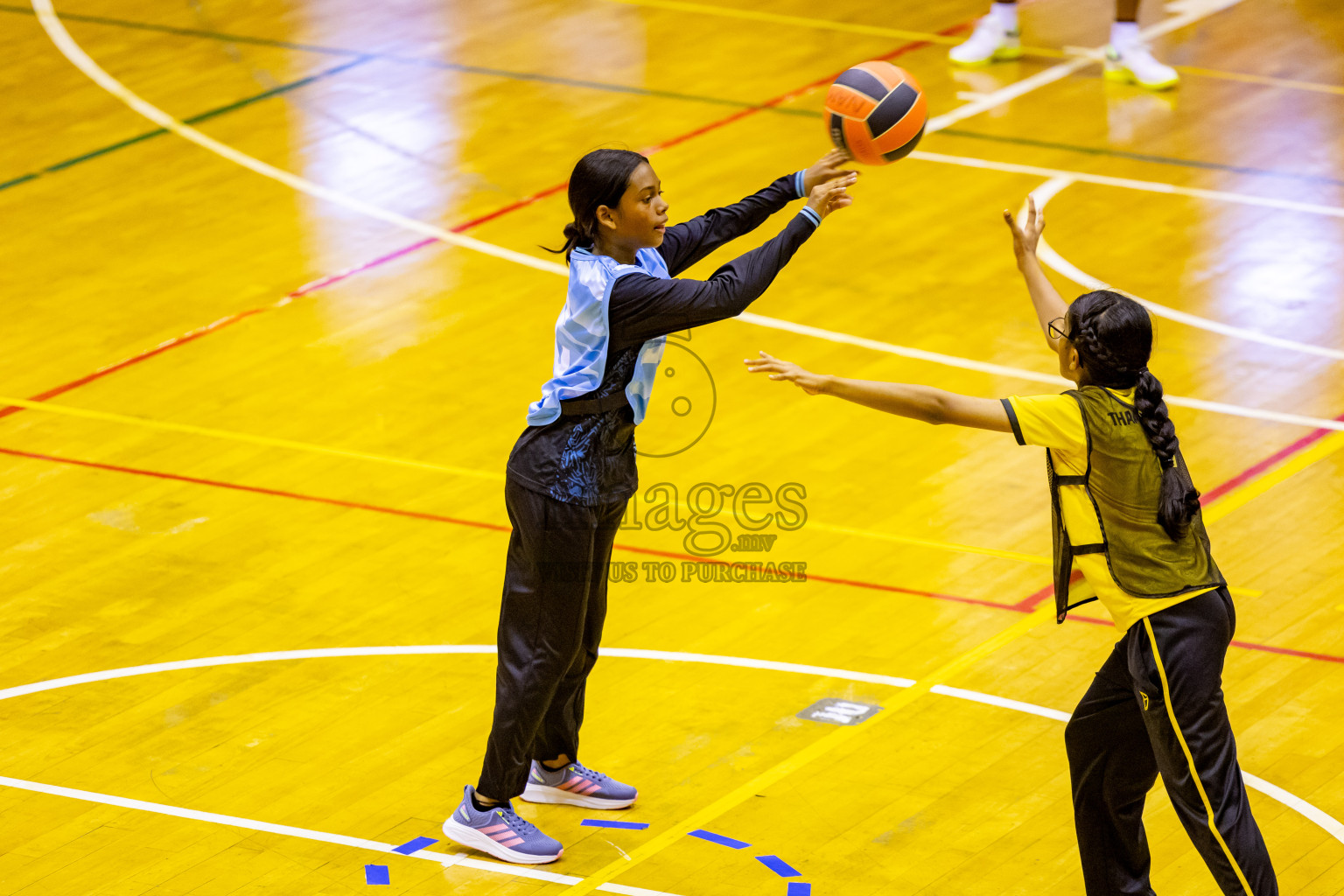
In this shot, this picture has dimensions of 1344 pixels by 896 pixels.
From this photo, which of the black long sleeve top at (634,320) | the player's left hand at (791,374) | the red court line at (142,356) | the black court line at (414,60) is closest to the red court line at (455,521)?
the red court line at (142,356)

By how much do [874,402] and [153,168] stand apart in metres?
7.93

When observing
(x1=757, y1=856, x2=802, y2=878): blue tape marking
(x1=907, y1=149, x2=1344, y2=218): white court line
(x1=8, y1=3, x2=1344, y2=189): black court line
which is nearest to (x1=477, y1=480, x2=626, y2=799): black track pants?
(x1=757, y1=856, x2=802, y2=878): blue tape marking

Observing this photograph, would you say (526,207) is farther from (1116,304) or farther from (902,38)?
(1116,304)

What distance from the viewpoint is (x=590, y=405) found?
18.0 ft

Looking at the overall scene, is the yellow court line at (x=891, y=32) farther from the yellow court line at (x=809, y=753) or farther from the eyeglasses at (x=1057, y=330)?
the eyeglasses at (x=1057, y=330)

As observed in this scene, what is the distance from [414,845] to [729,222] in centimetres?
208

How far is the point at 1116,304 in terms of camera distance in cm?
479

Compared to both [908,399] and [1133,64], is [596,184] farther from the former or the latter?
[1133,64]

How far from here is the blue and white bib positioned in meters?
5.34

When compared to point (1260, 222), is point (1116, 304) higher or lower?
higher

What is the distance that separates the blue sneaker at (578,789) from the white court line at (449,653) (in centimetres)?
37

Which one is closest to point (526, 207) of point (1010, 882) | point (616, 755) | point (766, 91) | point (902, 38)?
point (766, 91)

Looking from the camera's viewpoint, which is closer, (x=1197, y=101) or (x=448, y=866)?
(x=448, y=866)

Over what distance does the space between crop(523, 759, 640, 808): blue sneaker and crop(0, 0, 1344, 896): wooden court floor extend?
59 mm
